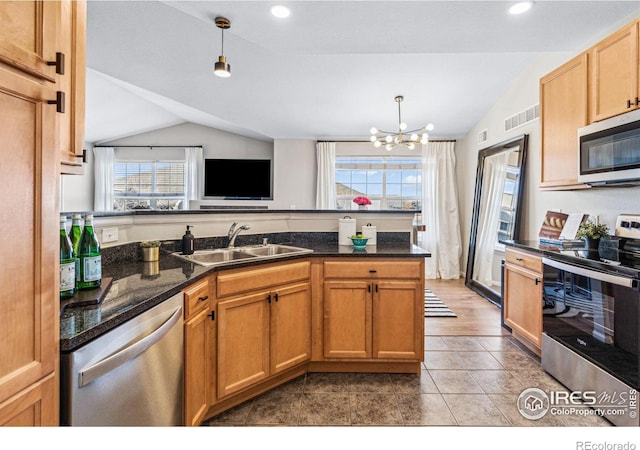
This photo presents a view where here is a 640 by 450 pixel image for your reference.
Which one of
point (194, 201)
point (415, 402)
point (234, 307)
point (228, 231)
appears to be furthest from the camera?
point (194, 201)

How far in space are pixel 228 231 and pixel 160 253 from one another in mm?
521

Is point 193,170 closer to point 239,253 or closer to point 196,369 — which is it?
point 239,253

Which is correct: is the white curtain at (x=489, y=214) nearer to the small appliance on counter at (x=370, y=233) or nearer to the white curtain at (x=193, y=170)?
the small appliance on counter at (x=370, y=233)

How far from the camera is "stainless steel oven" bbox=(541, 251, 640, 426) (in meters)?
1.73

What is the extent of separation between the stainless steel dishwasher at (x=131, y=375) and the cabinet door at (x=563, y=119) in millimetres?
3043

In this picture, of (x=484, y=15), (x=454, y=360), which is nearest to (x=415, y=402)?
(x=454, y=360)

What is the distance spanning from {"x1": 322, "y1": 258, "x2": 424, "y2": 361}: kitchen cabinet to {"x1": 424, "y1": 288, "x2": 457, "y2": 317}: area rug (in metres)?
1.51

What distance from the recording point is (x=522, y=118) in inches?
159

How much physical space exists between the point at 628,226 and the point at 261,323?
108 inches

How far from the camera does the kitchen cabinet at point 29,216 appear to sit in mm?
720

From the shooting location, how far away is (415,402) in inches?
79.4

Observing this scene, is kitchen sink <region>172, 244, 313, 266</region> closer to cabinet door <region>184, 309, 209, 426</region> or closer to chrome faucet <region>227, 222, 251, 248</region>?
chrome faucet <region>227, 222, 251, 248</region>
